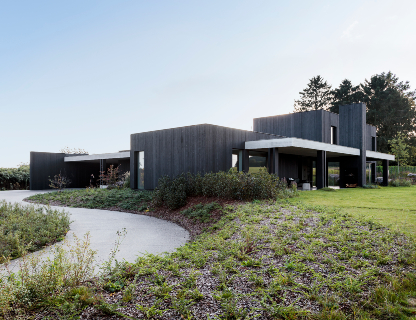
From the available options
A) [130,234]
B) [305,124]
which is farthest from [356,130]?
[130,234]

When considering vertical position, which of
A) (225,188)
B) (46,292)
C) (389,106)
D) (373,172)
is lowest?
(46,292)

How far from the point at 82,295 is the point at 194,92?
45.7 ft

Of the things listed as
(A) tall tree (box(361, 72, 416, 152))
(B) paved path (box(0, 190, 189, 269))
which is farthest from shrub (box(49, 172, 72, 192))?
(A) tall tree (box(361, 72, 416, 152))

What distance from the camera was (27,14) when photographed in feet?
33.7

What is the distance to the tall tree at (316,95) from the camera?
35.8 metres

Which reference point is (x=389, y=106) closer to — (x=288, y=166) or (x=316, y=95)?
(x=316, y=95)

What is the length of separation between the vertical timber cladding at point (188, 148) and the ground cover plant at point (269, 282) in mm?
6683

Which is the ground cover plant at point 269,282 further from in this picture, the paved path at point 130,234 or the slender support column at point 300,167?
the slender support column at point 300,167

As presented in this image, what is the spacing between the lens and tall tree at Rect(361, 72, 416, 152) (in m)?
32.3

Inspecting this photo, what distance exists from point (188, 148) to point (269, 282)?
28.8 feet

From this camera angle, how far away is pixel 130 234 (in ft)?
19.1

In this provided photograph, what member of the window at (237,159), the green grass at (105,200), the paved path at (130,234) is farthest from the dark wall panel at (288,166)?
the paved path at (130,234)

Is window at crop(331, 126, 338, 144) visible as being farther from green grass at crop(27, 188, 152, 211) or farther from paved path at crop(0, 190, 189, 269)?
paved path at crop(0, 190, 189, 269)

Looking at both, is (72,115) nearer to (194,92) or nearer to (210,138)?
(194,92)
